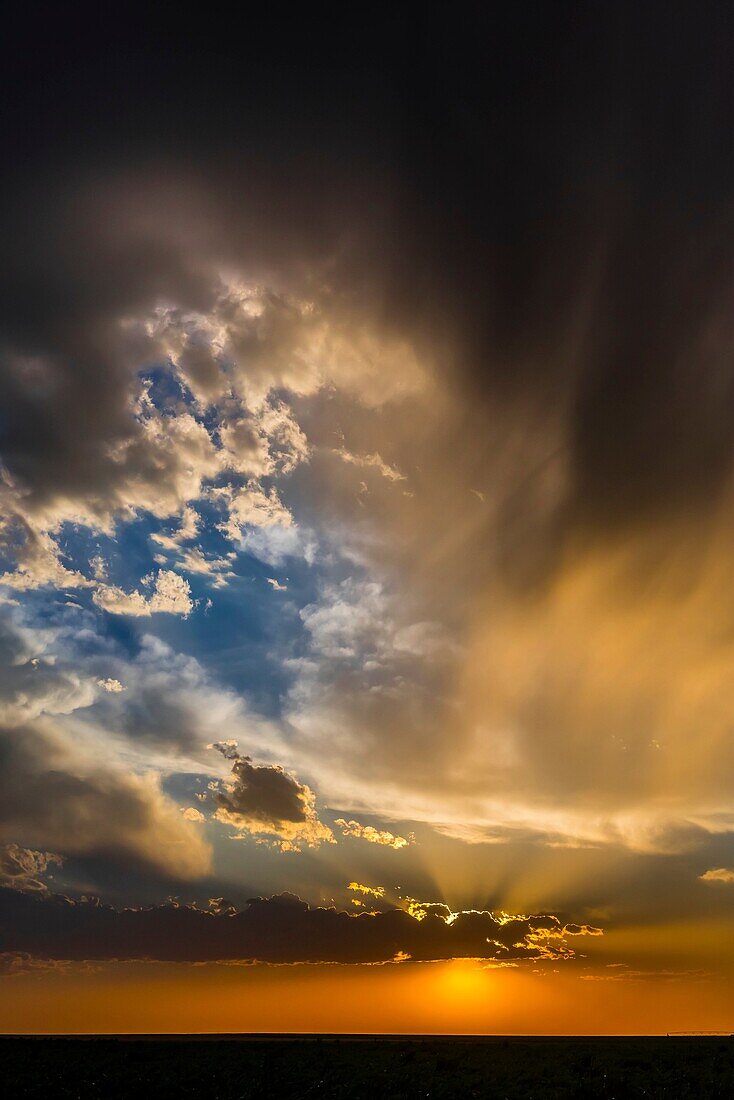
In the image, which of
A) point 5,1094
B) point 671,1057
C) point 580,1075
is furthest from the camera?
point 671,1057

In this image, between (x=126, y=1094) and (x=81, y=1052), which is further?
(x=81, y=1052)

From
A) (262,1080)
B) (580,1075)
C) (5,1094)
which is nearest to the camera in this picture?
(5,1094)

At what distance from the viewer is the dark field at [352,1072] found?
5278 centimetres

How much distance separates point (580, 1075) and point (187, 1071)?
34933 millimetres

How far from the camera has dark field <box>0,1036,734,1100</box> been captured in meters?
52.8

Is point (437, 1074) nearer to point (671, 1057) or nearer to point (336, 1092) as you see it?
point (336, 1092)

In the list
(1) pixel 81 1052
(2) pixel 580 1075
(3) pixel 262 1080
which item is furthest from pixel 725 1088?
(1) pixel 81 1052

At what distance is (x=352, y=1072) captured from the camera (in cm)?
6119

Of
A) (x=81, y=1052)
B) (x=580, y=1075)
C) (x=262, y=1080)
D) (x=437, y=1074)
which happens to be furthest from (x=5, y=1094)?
(x=580, y=1075)

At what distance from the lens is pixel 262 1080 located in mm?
55625

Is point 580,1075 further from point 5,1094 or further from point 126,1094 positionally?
point 5,1094

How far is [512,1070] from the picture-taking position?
6272 centimetres

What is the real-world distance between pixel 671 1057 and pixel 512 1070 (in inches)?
909

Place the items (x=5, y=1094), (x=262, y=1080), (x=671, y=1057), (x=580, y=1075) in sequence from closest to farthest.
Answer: (x=5, y=1094) → (x=262, y=1080) → (x=580, y=1075) → (x=671, y=1057)
